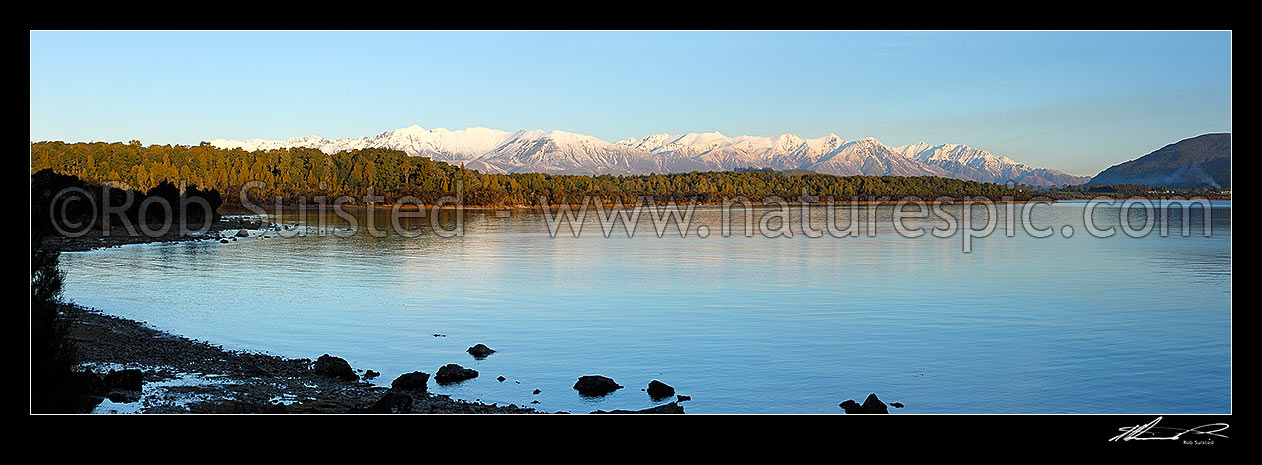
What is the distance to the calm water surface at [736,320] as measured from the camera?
1098cm

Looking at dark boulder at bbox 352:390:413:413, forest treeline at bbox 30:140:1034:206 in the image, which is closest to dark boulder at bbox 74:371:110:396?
dark boulder at bbox 352:390:413:413

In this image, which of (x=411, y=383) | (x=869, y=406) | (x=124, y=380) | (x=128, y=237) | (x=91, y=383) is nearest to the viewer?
(x=91, y=383)

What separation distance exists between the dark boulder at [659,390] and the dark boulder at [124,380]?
197 inches

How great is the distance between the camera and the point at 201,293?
19969 mm

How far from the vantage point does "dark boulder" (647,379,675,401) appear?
994 cm

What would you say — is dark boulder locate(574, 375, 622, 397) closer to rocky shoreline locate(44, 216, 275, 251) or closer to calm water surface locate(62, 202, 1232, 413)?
calm water surface locate(62, 202, 1232, 413)

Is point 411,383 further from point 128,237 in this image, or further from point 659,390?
point 128,237

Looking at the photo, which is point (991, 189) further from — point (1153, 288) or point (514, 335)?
point (514, 335)

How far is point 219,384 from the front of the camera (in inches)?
364
